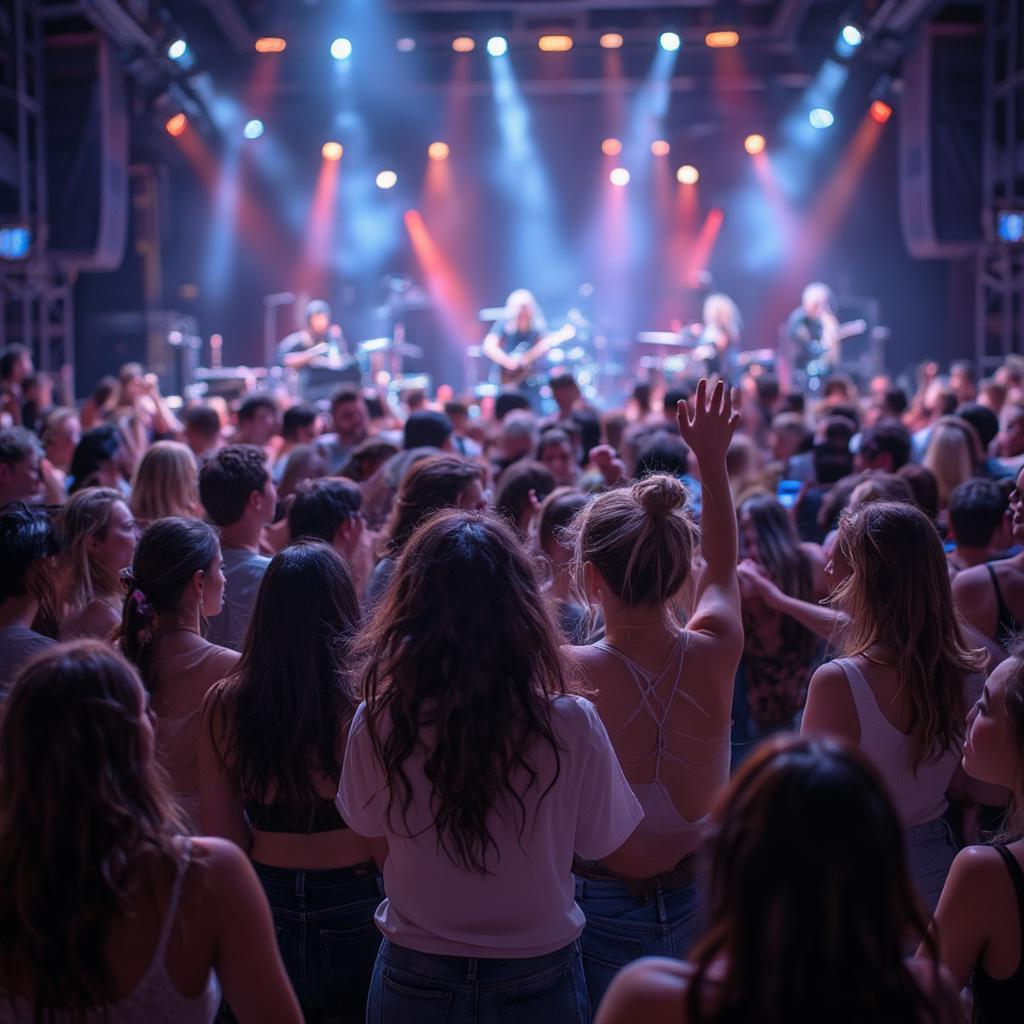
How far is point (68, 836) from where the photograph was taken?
1459 mm

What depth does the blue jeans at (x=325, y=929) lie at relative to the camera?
223cm

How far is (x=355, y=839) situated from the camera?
88.2 inches

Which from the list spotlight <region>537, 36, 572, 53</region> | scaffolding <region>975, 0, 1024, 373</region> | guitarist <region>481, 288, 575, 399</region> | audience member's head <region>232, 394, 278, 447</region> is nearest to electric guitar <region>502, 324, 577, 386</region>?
guitarist <region>481, 288, 575, 399</region>

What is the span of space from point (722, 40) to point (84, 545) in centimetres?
1426

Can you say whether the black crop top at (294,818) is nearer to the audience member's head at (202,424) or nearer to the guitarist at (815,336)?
the audience member's head at (202,424)

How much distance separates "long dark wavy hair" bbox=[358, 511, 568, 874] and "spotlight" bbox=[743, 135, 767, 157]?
16.8 m

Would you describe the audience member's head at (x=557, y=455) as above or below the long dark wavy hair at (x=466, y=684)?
above

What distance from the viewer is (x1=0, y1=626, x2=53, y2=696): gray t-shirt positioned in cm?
263

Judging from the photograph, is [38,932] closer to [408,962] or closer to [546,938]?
[408,962]

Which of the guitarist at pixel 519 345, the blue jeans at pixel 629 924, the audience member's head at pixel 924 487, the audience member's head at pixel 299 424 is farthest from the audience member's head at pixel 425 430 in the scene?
the guitarist at pixel 519 345

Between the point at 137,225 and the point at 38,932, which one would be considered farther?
the point at 137,225

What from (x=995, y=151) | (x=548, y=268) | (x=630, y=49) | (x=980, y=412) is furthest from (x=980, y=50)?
(x=980, y=412)

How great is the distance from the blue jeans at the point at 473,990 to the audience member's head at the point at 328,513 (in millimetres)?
1731

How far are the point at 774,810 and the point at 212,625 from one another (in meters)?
2.47
